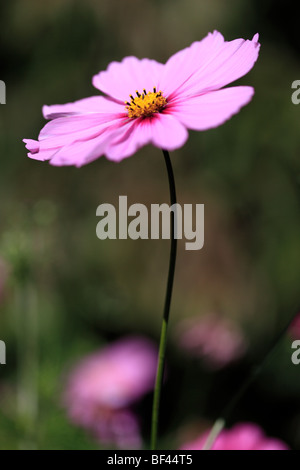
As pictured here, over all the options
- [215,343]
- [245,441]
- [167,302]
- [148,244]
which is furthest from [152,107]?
[148,244]

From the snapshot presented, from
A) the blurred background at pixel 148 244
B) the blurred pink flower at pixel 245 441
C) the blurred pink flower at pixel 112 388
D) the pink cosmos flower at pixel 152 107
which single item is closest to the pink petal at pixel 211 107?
the pink cosmos flower at pixel 152 107

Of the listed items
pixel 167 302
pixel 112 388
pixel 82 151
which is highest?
pixel 82 151

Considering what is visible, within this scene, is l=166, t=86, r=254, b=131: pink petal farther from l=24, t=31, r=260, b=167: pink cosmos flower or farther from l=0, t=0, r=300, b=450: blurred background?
l=0, t=0, r=300, b=450: blurred background

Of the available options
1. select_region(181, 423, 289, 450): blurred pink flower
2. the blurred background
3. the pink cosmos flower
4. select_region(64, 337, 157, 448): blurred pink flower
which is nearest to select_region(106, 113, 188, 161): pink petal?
the pink cosmos flower

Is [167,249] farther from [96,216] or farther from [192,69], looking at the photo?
[192,69]

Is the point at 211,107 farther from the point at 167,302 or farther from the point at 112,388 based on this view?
the point at 112,388

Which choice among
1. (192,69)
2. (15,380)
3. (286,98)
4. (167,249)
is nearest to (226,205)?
(167,249)
